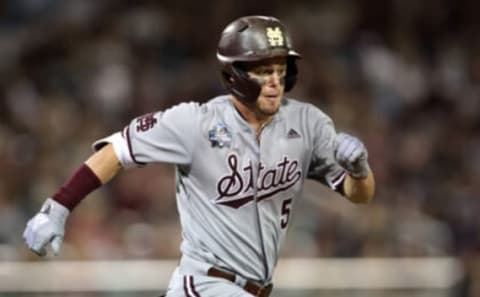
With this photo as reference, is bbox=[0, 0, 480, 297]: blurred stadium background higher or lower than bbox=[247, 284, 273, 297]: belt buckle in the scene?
lower

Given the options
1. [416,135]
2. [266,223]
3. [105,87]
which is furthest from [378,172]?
[266,223]

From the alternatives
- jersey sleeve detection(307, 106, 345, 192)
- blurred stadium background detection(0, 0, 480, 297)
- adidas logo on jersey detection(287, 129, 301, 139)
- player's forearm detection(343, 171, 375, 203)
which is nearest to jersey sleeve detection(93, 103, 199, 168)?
adidas logo on jersey detection(287, 129, 301, 139)

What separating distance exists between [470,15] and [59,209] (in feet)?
21.4

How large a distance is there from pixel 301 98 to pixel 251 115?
15.0 ft

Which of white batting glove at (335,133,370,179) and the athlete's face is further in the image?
the athlete's face

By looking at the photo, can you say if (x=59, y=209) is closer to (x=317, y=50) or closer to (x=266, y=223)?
(x=266, y=223)

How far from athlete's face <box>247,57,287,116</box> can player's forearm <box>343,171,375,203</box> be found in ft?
1.30

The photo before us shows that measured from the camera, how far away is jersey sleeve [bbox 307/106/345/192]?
5.21 m

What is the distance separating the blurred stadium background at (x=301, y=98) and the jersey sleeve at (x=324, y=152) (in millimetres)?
2997

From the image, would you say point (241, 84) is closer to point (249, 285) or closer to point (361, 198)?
point (361, 198)

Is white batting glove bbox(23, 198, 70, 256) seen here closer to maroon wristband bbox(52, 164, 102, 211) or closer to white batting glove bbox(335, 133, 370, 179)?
maroon wristband bbox(52, 164, 102, 211)

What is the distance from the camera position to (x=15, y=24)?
34.2 ft

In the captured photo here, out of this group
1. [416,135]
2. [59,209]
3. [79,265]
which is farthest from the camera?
[416,135]

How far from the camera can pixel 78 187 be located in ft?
16.7
